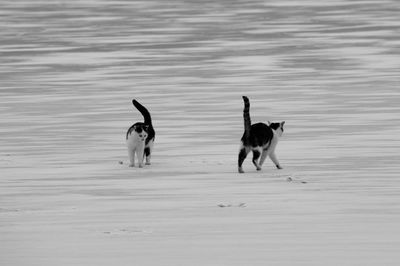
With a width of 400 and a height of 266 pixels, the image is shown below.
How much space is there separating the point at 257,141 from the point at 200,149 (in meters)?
1.81

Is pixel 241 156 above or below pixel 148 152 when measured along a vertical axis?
above

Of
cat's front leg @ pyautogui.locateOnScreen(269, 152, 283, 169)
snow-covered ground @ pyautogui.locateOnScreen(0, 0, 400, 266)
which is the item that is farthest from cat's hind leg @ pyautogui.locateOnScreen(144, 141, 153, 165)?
cat's front leg @ pyautogui.locateOnScreen(269, 152, 283, 169)

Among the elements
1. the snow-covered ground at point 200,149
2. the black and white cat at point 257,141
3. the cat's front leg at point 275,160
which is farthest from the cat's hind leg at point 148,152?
the cat's front leg at point 275,160

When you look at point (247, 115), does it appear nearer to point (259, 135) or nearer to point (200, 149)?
point (259, 135)

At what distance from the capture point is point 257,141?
442 inches

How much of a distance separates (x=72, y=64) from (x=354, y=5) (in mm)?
19722

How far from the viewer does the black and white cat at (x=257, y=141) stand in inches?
436

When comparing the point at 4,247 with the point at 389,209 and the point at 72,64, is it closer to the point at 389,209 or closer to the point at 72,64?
the point at 389,209

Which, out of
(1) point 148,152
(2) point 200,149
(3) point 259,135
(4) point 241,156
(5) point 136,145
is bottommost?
(2) point 200,149

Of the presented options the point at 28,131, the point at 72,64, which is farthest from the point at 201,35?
the point at 28,131

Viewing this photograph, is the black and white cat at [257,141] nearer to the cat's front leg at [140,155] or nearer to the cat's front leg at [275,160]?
the cat's front leg at [275,160]

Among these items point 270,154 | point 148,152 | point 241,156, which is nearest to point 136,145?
point 148,152

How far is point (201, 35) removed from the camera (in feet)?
103

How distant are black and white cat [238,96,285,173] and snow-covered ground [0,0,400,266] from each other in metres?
0.17
